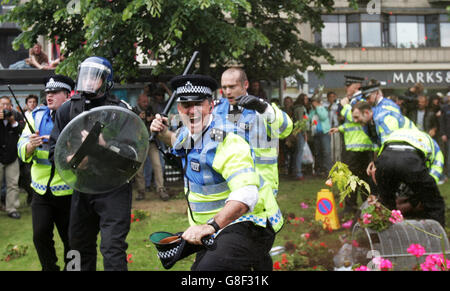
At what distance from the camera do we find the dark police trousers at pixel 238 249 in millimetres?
3090

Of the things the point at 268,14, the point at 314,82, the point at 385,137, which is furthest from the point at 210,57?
the point at 314,82

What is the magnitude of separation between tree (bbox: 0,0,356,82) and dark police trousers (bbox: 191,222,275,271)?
3.88 metres

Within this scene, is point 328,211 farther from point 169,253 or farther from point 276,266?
point 169,253

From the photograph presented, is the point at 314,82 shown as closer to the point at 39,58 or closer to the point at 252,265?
the point at 39,58

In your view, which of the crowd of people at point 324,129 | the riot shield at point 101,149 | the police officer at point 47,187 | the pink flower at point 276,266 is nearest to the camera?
the riot shield at point 101,149

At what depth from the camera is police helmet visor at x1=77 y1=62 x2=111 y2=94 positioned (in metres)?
4.23

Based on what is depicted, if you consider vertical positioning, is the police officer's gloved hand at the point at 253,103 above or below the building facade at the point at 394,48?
below

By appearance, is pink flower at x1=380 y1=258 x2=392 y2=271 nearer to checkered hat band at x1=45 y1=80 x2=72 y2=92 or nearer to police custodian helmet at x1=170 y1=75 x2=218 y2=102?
police custodian helmet at x1=170 y1=75 x2=218 y2=102

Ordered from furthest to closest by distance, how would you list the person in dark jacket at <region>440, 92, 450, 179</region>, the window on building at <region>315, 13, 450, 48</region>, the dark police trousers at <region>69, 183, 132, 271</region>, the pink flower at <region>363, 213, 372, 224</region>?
the window on building at <region>315, 13, 450, 48</region> → the person in dark jacket at <region>440, 92, 450, 179</region> → the pink flower at <region>363, 213, 372, 224</region> → the dark police trousers at <region>69, 183, 132, 271</region>

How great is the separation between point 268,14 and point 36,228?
6121 mm

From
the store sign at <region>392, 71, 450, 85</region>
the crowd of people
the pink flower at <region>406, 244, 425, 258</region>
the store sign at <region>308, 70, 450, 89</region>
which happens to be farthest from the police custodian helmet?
the store sign at <region>392, 71, 450, 85</region>

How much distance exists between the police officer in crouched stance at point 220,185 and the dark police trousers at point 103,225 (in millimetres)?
869

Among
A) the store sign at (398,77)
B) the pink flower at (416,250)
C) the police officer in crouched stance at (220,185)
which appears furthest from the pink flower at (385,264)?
the store sign at (398,77)

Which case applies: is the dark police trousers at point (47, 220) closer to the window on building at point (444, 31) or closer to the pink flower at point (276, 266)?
the pink flower at point (276, 266)
